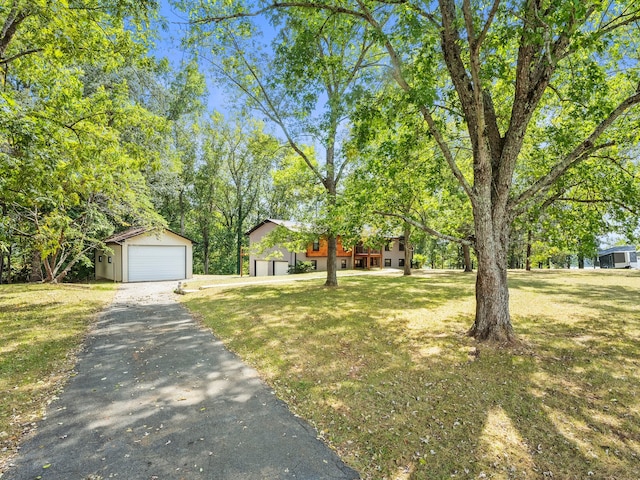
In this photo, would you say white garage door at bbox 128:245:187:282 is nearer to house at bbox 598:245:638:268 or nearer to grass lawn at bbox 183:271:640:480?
grass lawn at bbox 183:271:640:480

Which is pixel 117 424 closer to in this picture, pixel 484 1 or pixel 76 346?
pixel 76 346

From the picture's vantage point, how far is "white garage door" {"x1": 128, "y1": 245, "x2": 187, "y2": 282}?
20.4m

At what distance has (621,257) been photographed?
3534cm

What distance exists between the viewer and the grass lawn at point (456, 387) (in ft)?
10.5

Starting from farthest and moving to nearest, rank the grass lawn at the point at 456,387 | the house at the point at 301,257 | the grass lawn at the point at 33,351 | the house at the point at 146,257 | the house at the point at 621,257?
1. the house at the point at 621,257
2. the house at the point at 301,257
3. the house at the point at 146,257
4. the grass lawn at the point at 33,351
5. the grass lawn at the point at 456,387

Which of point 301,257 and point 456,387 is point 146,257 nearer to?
point 301,257

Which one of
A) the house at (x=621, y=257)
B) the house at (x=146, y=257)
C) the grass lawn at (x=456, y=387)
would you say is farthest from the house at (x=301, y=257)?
the house at (x=621, y=257)

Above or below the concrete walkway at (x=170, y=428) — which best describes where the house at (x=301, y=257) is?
above

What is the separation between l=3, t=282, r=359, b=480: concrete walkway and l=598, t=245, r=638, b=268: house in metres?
40.8

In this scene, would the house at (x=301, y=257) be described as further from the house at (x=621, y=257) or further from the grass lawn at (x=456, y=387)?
the house at (x=621, y=257)

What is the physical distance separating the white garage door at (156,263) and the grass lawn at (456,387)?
44.6 ft

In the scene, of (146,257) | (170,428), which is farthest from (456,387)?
(146,257)

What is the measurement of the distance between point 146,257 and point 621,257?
4642 centimetres

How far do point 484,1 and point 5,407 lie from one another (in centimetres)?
1017
